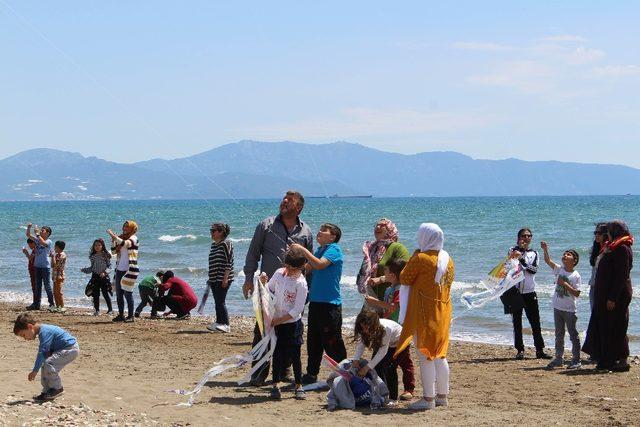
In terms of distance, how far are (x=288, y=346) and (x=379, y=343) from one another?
868 mm

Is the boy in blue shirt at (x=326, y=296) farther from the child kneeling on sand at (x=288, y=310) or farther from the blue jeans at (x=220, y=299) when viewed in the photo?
the blue jeans at (x=220, y=299)

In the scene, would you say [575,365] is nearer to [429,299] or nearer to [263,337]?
[429,299]

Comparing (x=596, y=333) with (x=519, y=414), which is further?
(x=596, y=333)

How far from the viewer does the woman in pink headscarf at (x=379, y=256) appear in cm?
870

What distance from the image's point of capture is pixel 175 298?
15.6 meters

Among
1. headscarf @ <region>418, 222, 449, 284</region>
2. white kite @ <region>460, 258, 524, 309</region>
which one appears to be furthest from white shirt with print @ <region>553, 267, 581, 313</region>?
headscarf @ <region>418, 222, 449, 284</region>

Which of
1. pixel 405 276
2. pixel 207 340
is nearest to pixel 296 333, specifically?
pixel 405 276

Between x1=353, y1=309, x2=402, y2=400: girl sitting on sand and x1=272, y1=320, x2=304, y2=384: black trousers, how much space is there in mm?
553

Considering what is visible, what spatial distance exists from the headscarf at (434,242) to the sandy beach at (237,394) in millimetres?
1186

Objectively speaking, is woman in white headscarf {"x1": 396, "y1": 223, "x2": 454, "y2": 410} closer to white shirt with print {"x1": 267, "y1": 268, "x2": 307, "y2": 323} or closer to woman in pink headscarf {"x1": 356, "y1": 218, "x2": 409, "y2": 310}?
woman in pink headscarf {"x1": 356, "y1": 218, "x2": 409, "y2": 310}

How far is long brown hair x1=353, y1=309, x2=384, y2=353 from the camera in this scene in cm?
795

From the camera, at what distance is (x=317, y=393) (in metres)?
8.80

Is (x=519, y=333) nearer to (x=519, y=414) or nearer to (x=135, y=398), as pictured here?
(x=519, y=414)

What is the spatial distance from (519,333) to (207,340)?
13.5 feet
